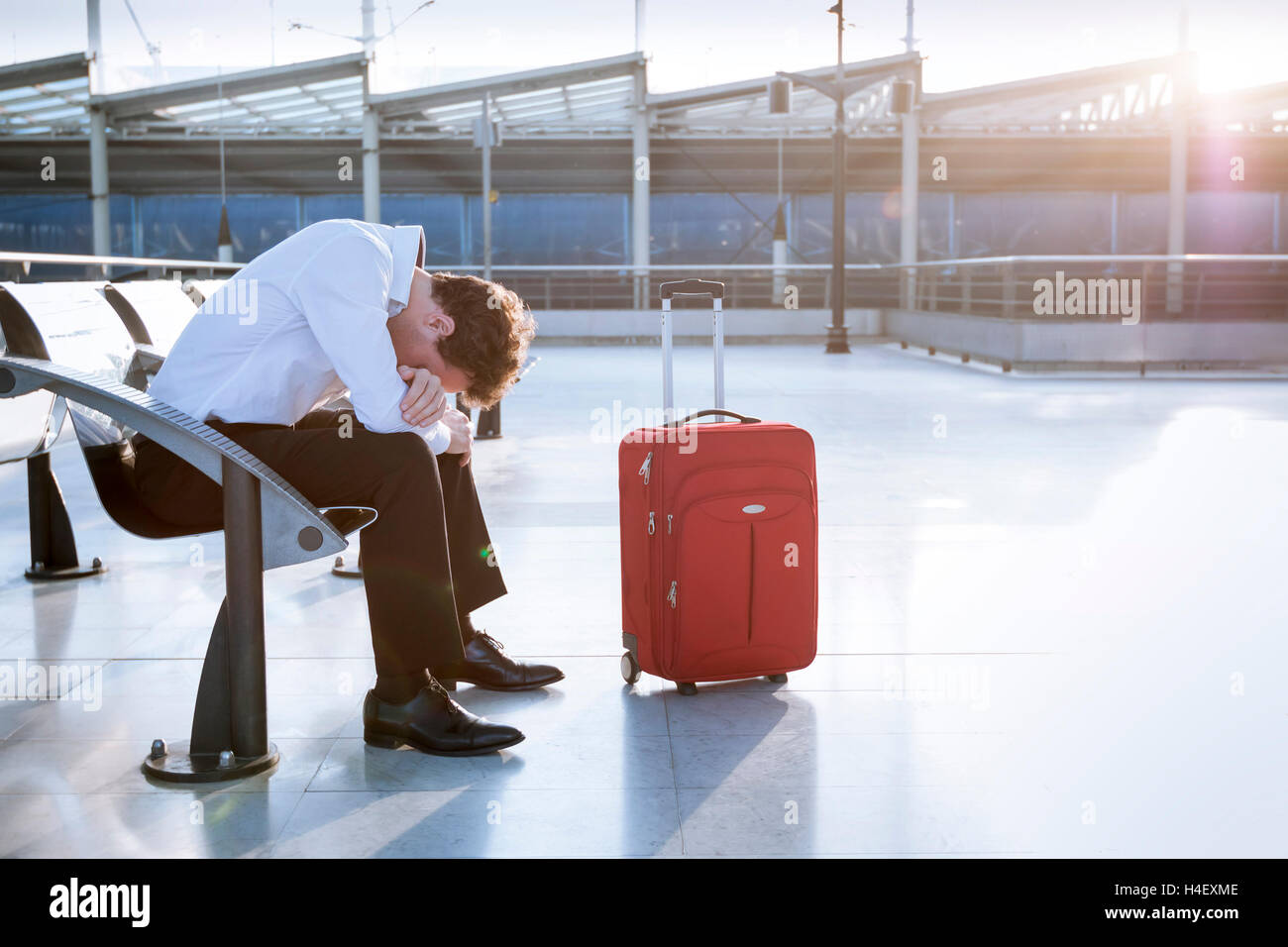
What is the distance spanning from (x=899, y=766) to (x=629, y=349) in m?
16.4

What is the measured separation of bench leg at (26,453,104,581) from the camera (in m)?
4.54

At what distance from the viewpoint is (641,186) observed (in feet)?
85.0

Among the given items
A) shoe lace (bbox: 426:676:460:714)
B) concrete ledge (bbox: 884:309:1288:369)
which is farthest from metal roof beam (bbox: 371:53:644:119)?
shoe lace (bbox: 426:676:460:714)

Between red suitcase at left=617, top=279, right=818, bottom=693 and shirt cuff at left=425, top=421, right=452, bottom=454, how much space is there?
51cm

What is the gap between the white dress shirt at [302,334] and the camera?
8.86 ft

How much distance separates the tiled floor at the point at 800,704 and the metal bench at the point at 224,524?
0.43 feet

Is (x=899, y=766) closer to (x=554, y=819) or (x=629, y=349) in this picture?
(x=554, y=819)

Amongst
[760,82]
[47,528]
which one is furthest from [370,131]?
[47,528]

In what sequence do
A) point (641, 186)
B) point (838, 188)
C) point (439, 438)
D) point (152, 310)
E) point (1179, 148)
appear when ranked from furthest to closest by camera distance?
point (641, 186)
point (1179, 148)
point (838, 188)
point (152, 310)
point (439, 438)

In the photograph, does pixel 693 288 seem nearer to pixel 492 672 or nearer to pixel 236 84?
pixel 492 672

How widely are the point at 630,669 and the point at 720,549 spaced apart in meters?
0.42

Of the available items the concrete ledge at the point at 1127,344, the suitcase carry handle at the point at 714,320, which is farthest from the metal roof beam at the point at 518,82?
the suitcase carry handle at the point at 714,320

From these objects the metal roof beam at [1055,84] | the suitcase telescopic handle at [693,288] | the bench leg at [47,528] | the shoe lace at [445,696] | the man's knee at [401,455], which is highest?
the metal roof beam at [1055,84]

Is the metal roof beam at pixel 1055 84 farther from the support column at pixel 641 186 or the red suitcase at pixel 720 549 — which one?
the red suitcase at pixel 720 549
